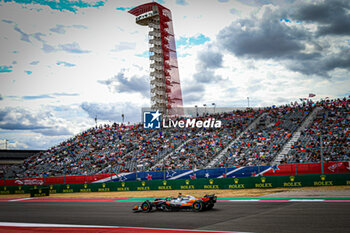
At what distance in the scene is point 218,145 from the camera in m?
43.8

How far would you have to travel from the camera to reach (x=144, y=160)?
1806 inches

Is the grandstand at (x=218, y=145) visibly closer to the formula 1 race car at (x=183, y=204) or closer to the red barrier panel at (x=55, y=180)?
the red barrier panel at (x=55, y=180)

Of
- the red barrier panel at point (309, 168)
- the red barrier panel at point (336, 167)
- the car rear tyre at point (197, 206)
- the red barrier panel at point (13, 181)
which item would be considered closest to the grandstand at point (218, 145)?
the red barrier panel at point (309, 168)

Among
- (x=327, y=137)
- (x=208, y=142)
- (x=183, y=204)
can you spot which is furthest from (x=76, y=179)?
(x=327, y=137)

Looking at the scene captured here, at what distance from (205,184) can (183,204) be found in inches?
540

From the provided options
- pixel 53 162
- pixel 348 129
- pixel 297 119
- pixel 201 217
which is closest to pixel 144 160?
pixel 53 162

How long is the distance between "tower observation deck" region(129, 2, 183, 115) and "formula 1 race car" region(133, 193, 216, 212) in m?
41.4

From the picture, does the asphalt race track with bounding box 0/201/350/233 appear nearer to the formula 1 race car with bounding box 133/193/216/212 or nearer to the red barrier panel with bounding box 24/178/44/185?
the formula 1 race car with bounding box 133/193/216/212

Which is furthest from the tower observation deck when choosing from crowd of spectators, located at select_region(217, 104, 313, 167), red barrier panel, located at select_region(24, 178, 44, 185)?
red barrier panel, located at select_region(24, 178, 44, 185)

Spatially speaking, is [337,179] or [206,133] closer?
[337,179]

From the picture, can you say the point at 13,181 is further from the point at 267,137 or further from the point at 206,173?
the point at 267,137

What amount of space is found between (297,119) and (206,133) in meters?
13.3

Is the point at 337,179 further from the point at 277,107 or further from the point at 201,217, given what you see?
the point at 277,107

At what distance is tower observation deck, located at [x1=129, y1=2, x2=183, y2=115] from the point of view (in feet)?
201
